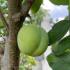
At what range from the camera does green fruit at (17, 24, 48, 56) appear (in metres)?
0.57

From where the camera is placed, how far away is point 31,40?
22.7 inches

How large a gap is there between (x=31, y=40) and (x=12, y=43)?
45mm

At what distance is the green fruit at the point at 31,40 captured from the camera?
0.57 metres

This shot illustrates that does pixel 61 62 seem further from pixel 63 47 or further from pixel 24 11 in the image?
pixel 24 11

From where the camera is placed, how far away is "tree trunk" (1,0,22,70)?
590 millimetres

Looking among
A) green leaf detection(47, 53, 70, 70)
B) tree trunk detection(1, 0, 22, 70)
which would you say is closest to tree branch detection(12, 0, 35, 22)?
tree trunk detection(1, 0, 22, 70)

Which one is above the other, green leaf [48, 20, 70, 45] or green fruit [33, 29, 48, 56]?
green leaf [48, 20, 70, 45]

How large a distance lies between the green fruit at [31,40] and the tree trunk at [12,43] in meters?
0.02

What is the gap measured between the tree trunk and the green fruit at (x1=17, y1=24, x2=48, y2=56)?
21 millimetres

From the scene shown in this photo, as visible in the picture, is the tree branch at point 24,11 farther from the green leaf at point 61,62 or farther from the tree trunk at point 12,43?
the green leaf at point 61,62

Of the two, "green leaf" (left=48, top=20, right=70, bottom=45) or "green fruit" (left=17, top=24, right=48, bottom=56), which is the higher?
"green leaf" (left=48, top=20, right=70, bottom=45)

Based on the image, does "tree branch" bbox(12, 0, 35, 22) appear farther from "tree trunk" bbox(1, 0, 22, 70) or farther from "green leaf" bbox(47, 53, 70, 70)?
"green leaf" bbox(47, 53, 70, 70)

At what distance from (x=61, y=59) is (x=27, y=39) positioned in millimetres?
87

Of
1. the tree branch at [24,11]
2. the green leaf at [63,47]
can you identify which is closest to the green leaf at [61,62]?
the green leaf at [63,47]
